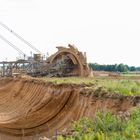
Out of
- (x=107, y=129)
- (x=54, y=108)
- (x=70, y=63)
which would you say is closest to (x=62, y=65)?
(x=70, y=63)

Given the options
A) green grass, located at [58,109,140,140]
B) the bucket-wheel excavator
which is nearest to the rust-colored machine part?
the bucket-wheel excavator

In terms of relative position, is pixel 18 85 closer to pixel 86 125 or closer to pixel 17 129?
pixel 17 129

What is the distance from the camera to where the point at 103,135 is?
9.65m

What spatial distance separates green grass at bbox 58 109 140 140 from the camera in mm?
9531

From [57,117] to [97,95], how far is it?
591 cm

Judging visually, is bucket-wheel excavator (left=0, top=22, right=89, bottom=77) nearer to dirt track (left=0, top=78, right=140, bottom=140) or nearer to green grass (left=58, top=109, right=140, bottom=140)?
dirt track (left=0, top=78, right=140, bottom=140)

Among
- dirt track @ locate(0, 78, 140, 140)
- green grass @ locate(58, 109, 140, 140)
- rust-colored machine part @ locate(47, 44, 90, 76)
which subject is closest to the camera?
green grass @ locate(58, 109, 140, 140)

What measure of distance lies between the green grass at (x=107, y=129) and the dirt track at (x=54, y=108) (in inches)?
255

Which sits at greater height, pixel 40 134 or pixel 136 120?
pixel 136 120

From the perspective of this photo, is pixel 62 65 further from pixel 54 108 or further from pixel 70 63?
pixel 54 108

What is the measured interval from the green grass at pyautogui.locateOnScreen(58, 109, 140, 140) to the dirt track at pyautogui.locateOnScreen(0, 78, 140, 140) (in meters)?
6.48

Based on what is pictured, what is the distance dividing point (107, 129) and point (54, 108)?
20.2 meters

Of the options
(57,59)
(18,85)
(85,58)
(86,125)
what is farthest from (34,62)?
(86,125)

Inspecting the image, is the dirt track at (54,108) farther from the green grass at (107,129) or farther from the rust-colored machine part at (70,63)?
the rust-colored machine part at (70,63)
